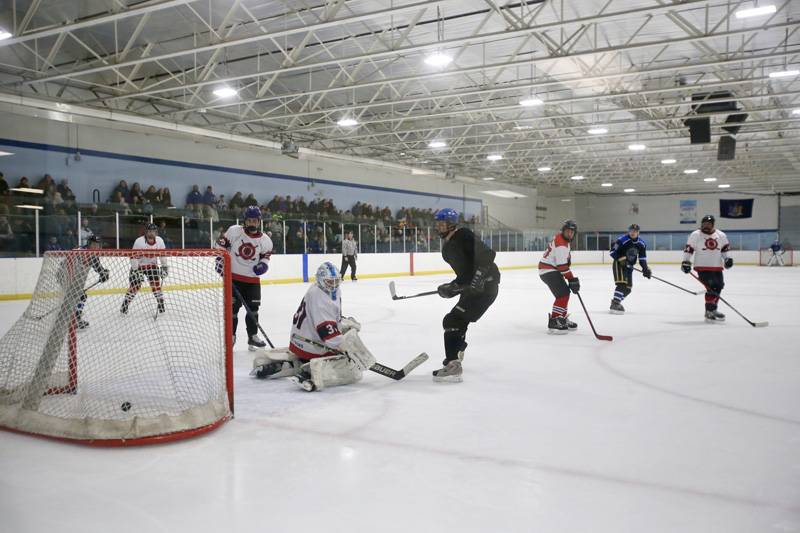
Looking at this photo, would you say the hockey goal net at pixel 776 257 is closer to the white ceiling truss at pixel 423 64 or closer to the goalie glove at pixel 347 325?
the white ceiling truss at pixel 423 64

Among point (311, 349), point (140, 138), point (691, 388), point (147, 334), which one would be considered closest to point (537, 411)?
point (691, 388)

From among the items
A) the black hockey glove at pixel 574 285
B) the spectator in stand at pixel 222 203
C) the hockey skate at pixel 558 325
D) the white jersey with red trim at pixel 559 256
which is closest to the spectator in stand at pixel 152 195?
the spectator in stand at pixel 222 203

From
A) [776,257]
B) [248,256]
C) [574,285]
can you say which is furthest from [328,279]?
[776,257]

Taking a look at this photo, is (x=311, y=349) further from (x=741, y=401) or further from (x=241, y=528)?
(x=741, y=401)

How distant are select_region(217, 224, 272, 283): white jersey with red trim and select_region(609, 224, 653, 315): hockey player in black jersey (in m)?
5.05

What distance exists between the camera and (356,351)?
13.4 ft

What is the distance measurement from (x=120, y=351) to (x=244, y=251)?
5.49 feet

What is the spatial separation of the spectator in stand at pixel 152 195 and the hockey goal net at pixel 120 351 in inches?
504

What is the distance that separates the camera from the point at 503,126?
19.1m

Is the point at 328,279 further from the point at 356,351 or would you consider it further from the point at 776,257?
the point at 776,257

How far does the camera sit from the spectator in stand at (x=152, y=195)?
16100 mm

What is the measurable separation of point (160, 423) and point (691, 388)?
121 inches

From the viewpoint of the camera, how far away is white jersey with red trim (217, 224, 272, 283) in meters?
5.45

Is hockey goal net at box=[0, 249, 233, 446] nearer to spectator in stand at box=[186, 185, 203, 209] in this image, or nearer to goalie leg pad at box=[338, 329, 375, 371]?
goalie leg pad at box=[338, 329, 375, 371]
